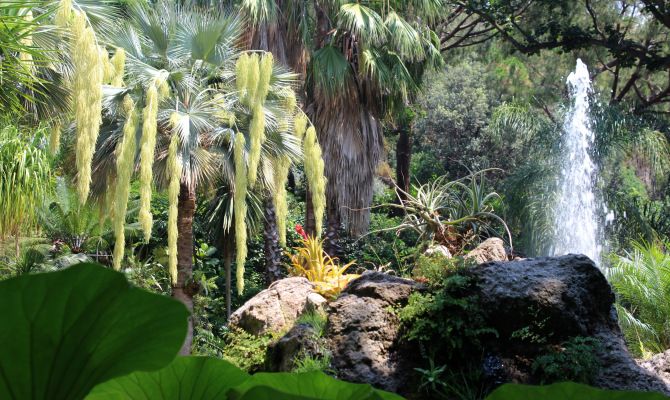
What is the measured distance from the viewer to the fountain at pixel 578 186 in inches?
583

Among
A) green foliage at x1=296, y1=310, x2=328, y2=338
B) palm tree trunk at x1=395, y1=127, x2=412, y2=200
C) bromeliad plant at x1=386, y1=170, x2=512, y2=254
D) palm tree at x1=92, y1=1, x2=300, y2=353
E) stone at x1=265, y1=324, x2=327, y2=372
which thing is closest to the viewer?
stone at x1=265, y1=324, x2=327, y2=372

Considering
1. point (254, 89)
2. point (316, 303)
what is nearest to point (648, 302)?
point (316, 303)

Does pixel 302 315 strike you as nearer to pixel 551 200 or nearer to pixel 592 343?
pixel 592 343

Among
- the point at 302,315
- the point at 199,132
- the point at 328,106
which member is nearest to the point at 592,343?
the point at 302,315

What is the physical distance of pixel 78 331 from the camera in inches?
14.9

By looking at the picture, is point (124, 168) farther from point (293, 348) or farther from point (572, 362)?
point (572, 362)

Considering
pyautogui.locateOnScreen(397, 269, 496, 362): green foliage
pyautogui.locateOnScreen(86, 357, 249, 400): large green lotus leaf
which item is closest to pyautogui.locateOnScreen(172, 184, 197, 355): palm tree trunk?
pyautogui.locateOnScreen(397, 269, 496, 362): green foliage

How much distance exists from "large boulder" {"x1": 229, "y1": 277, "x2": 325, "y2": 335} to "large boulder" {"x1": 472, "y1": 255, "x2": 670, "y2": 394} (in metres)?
2.51

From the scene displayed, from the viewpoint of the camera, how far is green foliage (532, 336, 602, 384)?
6184 millimetres

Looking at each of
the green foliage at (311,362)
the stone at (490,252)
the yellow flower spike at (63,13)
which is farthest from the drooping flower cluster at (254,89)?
the green foliage at (311,362)

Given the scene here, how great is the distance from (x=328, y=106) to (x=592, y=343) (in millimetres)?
8519

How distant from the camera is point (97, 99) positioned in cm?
838

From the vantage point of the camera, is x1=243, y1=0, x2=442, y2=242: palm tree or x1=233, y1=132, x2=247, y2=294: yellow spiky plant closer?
Answer: x1=233, y1=132, x2=247, y2=294: yellow spiky plant

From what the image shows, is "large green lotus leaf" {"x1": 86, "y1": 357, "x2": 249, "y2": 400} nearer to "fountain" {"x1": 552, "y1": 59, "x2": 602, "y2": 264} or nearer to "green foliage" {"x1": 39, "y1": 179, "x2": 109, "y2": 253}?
"green foliage" {"x1": 39, "y1": 179, "x2": 109, "y2": 253}
